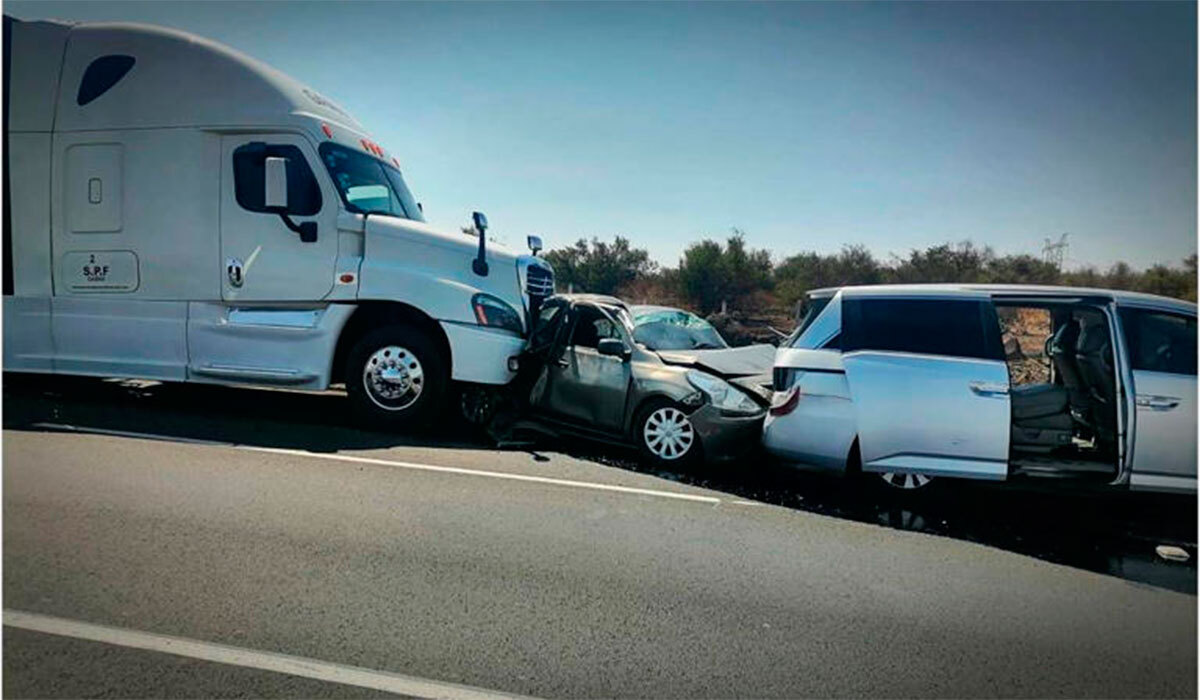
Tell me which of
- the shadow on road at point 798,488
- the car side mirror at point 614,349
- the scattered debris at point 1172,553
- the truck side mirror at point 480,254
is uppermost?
the truck side mirror at point 480,254

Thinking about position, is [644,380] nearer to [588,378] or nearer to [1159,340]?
[588,378]

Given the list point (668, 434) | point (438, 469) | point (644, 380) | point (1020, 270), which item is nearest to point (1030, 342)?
point (668, 434)

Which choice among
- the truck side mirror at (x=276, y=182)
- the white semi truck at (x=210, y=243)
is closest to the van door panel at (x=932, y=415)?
the white semi truck at (x=210, y=243)

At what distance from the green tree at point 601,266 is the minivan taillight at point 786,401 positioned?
1192cm

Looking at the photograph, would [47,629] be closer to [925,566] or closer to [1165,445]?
[925,566]

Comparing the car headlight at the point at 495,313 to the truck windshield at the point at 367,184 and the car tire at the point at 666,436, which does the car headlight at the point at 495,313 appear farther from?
the car tire at the point at 666,436

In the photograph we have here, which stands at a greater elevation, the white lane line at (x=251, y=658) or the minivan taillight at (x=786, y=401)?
the minivan taillight at (x=786, y=401)

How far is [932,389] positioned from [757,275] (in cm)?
1035

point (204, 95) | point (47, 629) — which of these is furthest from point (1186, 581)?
point (204, 95)

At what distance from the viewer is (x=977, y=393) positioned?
5273 millimetres

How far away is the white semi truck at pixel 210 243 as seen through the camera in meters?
7.17

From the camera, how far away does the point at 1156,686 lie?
3156 mm

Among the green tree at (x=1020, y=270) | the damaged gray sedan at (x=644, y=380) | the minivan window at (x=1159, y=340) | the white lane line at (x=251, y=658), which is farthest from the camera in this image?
the green tree at (x=1020, y=270)

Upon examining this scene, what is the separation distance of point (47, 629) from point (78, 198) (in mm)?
5735
